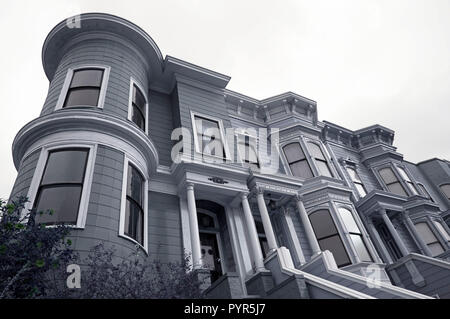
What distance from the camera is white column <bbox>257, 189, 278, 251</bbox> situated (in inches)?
396

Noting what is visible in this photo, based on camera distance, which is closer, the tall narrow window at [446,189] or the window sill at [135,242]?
the window sill at [135,242]

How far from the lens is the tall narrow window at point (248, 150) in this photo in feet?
45.2

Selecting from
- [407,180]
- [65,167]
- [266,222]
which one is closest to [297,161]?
[266,222]

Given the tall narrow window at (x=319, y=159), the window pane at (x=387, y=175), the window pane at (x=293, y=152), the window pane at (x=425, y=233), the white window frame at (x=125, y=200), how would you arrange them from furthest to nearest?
the window pane at (x=387, y=175) → the window pane at (x=425, y=233) → the window pane at (x=293, y=152) → the tall narrow window at (x=319, y=159) → the white window frame at (x=125, y=200)

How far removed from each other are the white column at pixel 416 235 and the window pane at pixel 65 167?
15.3 meters

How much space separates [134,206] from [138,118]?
11.9ft

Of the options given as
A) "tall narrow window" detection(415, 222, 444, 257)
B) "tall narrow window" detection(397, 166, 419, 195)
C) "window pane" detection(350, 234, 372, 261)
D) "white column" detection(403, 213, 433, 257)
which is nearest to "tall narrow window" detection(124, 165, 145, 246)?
"window pane" detection(350, 234, 372, 261)

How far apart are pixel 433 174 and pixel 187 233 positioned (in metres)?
22.7

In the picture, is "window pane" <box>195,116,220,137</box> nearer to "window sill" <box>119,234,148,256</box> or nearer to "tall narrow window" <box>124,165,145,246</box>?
"tall narrow window" <box>124,165,145,246</box>

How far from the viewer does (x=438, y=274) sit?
1085 cm

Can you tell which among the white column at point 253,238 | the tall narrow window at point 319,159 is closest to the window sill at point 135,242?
the white column at point 253,238

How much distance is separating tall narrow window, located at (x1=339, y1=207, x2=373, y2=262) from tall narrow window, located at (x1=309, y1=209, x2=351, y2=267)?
0.63 meters

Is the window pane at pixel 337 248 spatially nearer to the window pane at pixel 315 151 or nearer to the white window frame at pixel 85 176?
Result: the window pane at pixel 315 151

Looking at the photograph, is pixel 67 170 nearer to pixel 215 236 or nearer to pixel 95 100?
pixel 95 100
